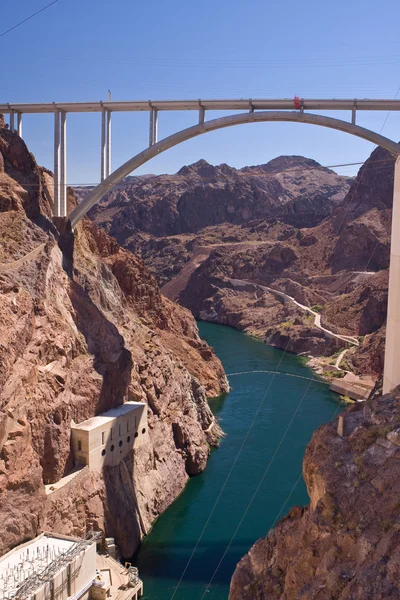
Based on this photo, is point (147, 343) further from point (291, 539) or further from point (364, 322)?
point (364, 322)

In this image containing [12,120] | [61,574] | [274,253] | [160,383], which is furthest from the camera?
[274,253]

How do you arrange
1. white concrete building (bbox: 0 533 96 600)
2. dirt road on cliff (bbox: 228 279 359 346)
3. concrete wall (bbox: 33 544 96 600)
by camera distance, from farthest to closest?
1. dirt road on cliff (bbox: 228 279 359 346)
2. concrete wall (bbox: 33 544 96 600)
3. white concrete building (bbox: 0 533 96 600)

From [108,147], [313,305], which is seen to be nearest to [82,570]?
[108,147]

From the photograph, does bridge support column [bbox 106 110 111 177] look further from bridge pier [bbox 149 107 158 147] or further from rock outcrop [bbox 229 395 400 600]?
rock outcrop [bbox 229 395 400 600]

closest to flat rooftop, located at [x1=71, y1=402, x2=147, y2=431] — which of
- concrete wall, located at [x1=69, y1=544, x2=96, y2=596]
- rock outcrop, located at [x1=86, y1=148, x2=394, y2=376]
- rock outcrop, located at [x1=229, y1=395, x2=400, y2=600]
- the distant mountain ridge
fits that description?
concrete wall, located at [x1=69, y1=544, x2=96, y2=596]

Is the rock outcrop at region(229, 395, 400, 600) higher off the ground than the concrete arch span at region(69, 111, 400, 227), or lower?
lower

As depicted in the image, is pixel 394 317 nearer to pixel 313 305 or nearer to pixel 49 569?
pixel 49 569

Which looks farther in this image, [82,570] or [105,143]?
[105,143]

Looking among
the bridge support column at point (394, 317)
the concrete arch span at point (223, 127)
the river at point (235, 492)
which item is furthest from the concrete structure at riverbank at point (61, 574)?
the concrete arch span at point (223, 127)
